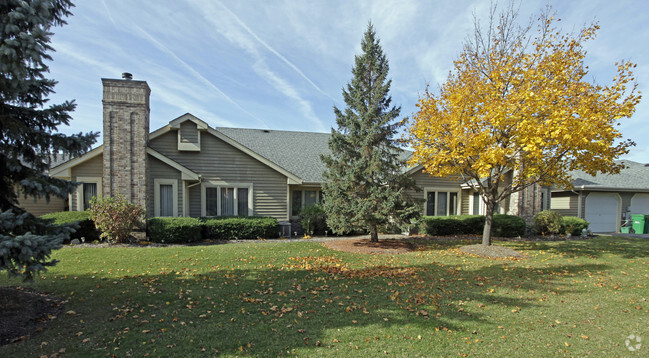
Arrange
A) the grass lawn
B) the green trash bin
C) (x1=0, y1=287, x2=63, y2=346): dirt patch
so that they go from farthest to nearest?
1. the green trash bin
2. (x1=0, y1=287, x2=63, y2=346): dirt patch
3. the grass lawn

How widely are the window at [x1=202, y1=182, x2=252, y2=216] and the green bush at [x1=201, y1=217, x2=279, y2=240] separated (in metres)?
1.33

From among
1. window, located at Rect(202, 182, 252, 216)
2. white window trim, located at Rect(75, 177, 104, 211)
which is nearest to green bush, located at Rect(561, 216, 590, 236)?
window, located at Rect(202, 182, 252, 216)

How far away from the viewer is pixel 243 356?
13.0ft

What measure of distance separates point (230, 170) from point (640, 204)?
27.4m

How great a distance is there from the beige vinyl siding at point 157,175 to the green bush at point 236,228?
6.47ft

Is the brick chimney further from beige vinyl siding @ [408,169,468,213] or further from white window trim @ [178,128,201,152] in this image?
beige vinyl siding @ [408,169,468,213]

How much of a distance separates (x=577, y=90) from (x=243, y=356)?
479 inches

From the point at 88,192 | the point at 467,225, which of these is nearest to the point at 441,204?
the point at 467,225

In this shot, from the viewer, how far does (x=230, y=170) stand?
1534 centimetres

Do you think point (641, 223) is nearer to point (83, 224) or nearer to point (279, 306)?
point (279, 306)

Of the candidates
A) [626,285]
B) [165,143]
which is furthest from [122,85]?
[626,285]

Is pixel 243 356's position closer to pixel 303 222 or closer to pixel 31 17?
pixel 31 17

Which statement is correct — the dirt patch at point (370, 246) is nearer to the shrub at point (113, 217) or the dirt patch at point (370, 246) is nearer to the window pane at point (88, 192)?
the shrub at point (113, 217)

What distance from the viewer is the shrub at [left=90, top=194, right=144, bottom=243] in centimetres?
1137
